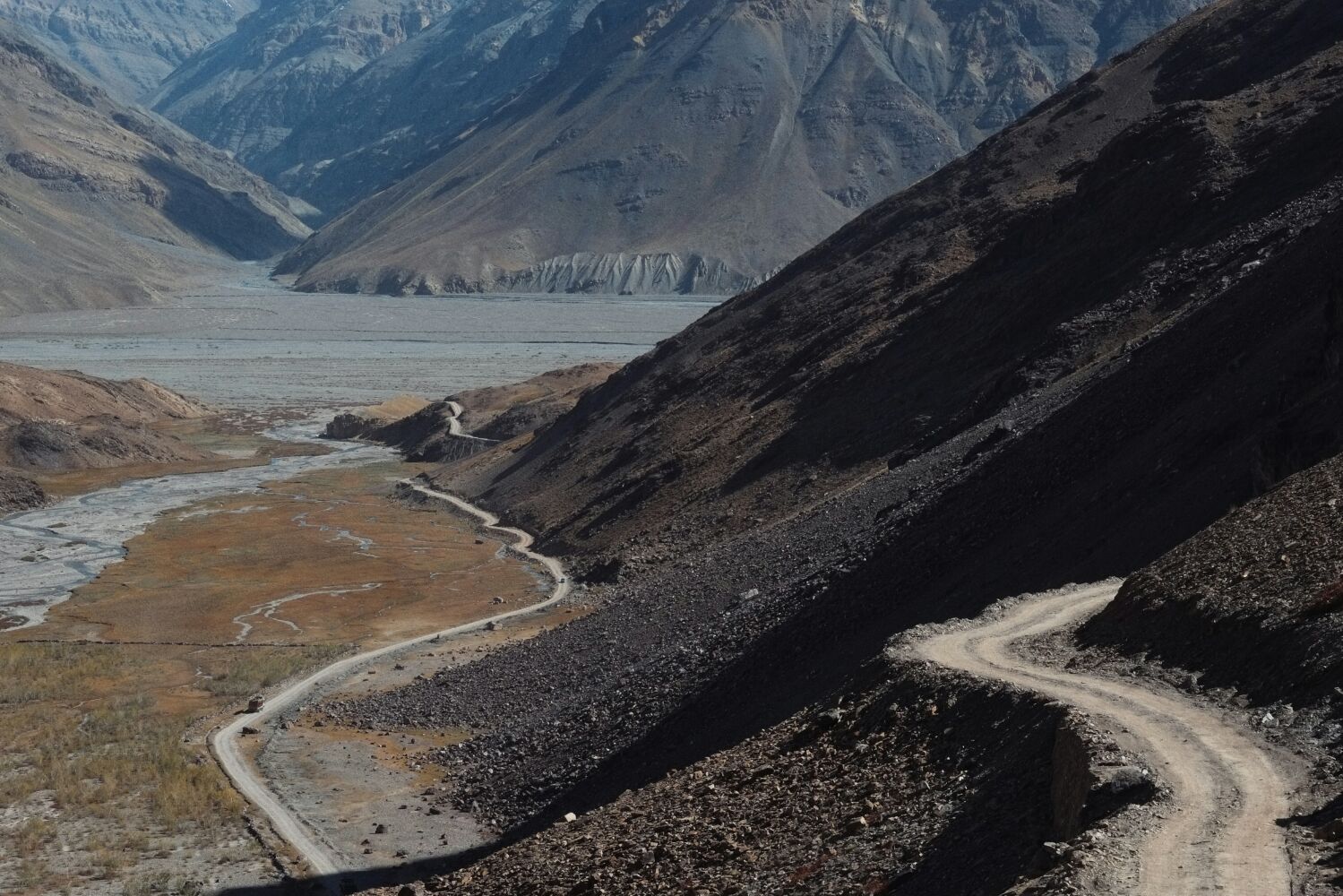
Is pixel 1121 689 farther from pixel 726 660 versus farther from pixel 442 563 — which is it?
pixel 442 563

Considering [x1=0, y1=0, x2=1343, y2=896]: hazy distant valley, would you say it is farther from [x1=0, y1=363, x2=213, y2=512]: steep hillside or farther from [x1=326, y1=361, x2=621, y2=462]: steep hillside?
[x1=0, y1=363, x2=213, y2=512]: steep hillside

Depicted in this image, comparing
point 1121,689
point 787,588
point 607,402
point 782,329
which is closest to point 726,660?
point 787,588

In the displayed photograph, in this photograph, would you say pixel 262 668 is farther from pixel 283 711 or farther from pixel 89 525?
pixel 89 525

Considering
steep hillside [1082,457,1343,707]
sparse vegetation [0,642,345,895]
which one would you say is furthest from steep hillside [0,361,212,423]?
steep hillside [1082,457,1343,707]

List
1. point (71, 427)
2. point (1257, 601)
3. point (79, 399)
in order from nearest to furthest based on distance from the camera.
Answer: point (1257, 601)
point (71, 427)
point (79, 399)

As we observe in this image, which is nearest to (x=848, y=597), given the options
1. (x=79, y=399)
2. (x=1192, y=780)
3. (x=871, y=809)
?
(x=871, y=809)

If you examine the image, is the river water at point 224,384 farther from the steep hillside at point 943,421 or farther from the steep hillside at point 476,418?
the steep hillside at point 943,421
